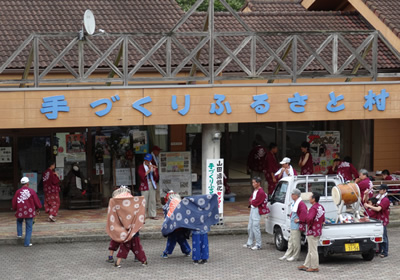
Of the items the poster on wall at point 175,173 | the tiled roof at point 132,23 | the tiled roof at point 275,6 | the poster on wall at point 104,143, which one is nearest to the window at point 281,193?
the poster on wall at point 175,173

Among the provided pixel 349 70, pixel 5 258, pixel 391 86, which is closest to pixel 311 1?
pixel 349 70

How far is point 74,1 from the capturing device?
23.5 metres

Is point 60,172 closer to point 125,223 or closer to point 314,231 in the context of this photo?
point 125,223

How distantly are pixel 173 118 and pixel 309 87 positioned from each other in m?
3.60

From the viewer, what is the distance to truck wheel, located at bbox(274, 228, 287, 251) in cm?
1698

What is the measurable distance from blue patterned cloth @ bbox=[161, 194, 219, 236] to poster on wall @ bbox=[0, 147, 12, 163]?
715 centimetres

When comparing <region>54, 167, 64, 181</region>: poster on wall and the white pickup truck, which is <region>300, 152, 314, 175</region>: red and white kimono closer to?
the white pickup truck

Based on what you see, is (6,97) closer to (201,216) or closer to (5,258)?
(5,258)

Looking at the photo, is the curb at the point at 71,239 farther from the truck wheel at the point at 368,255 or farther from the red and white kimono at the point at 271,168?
the truck wheel at the point at 368,255

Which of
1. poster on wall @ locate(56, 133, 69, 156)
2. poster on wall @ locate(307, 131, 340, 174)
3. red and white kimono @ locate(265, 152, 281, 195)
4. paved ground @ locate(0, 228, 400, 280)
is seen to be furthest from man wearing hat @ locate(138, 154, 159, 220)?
poster on wall @ locate(307, 131, 340, 174)

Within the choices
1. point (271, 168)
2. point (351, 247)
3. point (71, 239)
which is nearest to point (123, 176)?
point (271, 168)

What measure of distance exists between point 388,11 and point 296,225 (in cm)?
1093

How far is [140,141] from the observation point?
22.5 metres

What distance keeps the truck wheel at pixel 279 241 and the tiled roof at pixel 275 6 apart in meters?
11.9
